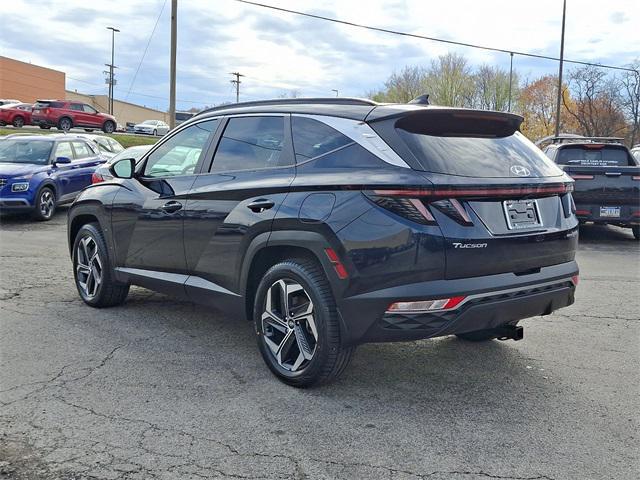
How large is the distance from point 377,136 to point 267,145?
3.21 ft

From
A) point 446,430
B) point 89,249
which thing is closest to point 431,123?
point 446,430

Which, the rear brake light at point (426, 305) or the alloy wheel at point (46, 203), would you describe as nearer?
the rear brake light at point (426, 305)

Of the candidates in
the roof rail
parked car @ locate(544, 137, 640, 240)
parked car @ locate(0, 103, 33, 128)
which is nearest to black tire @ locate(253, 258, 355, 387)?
the roof rail

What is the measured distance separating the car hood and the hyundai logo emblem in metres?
10.5

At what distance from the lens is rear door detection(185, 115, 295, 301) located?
4.10 m

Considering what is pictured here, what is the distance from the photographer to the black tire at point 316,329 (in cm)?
364

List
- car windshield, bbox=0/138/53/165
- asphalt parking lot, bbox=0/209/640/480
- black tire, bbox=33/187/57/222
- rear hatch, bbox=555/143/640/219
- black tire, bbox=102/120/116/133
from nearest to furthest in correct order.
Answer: asphalt parking lot, bbox=0/209/640/480, rear hatch, bbox=555/143/640/219, black tire, bbox=33/187/57/222, car windshield, bbox=0/138/53/165, black tire, bbox=102/120/116/133

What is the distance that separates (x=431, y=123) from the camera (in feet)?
12.3

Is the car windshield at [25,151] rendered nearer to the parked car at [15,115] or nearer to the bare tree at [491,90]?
the parked car at [15,115]

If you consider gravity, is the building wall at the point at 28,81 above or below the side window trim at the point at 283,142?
above

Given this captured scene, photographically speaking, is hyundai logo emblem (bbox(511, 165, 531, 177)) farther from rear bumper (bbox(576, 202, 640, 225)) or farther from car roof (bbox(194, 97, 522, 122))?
rear bumper (bbox(576, 202, 640, 225))

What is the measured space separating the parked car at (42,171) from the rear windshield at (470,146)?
10088 millimetres

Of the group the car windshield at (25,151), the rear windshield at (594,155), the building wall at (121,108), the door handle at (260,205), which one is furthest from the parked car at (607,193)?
the building wall at (121,108)

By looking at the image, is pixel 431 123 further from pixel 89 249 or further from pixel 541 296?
pixel 89 249
